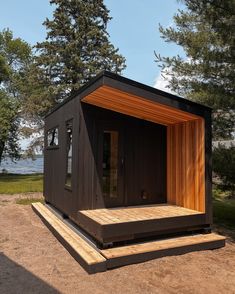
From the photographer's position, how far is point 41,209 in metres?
7.83

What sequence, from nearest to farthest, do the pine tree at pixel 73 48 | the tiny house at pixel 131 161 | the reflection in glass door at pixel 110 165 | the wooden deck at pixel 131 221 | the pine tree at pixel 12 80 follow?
the wooden deck at pixel 131 221, the tiny house at pixel 131 161, the reflection in glass door at pixel 110 165, the pine tree at pixel 73 48, the pine tree at pixel 12 80

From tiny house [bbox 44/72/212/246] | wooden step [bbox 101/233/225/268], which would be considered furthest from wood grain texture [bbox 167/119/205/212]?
wooden step [bbox 101/233/225/268]

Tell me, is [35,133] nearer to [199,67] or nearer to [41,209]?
[41,209]

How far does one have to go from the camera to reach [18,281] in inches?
146

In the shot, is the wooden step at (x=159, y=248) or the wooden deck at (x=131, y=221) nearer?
the wooden step at (x=159, y=248)

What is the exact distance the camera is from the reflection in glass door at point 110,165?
5758 millimetres

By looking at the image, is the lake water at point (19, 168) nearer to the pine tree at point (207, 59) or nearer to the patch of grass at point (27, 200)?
the patch of grass at point (27, 200)

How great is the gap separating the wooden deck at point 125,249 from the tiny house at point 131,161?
154mm

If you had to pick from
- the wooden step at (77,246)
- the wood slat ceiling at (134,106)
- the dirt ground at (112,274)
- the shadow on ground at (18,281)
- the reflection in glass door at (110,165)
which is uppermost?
the wood slat ceiling at (134,106)

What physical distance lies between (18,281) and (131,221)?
5.40 feet

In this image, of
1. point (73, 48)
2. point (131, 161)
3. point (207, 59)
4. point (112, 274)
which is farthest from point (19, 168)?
point (112, 274)

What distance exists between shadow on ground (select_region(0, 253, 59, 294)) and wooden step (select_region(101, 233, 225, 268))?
2.87ft

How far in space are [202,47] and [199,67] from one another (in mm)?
415

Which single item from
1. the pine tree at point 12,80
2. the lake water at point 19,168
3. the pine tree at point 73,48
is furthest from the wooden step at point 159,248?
the lake water at point 19,168
